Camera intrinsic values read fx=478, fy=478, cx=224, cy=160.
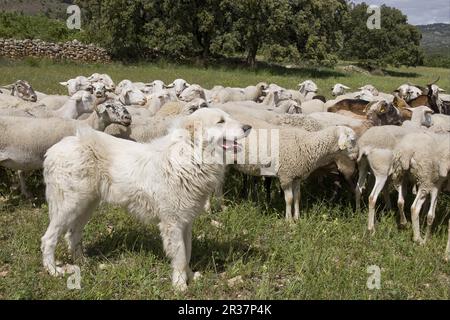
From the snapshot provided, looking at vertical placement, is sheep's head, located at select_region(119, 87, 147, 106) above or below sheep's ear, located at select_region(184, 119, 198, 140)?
below

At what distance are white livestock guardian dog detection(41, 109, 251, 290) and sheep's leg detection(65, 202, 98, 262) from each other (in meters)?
0.20

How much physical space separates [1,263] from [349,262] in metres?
3.73

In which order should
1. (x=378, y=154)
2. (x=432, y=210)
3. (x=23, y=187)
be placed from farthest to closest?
(x=23, y=187) → (x=378, y=154) → (x=432, y=210)

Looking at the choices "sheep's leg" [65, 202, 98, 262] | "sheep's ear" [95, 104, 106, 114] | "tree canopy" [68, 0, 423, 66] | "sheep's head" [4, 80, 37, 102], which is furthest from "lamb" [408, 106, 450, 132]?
"tree canopy" [68, 0, 423, 66]

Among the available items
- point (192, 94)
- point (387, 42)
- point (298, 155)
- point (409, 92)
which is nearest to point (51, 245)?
point (298, 155)

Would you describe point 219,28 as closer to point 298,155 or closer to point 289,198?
point 298,155

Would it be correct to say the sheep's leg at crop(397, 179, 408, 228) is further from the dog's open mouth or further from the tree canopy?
the tree canopy

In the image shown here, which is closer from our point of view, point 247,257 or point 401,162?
point 247,257

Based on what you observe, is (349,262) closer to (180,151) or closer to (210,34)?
(180,151)

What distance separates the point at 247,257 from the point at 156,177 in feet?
4.89

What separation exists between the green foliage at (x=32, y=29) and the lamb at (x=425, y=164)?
2913cm

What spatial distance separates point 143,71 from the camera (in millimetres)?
25500

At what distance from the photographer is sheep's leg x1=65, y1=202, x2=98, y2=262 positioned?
4.92 meters

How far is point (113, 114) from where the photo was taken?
23.8ft
